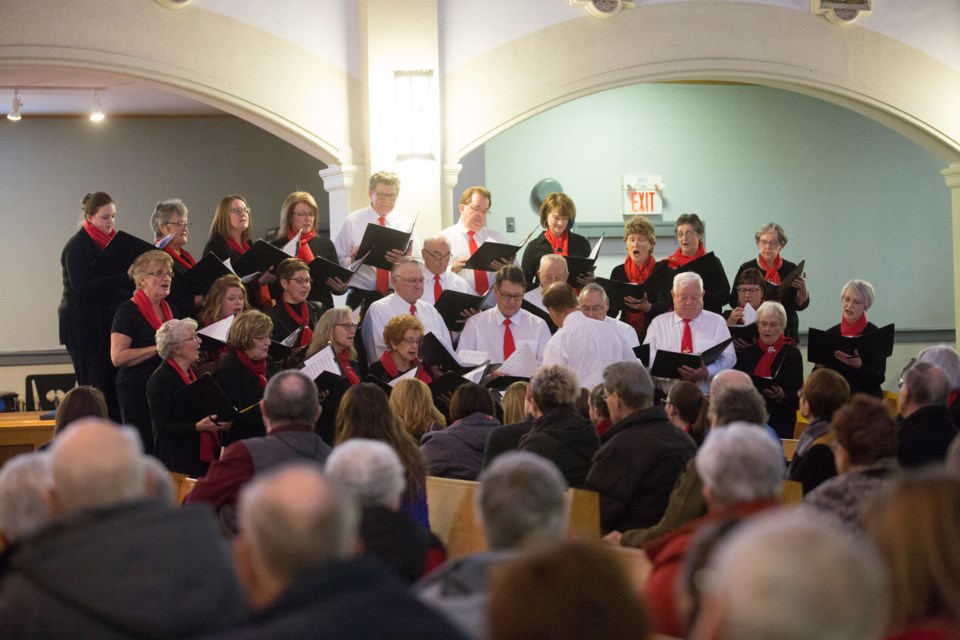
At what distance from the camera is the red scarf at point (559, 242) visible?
827 cm

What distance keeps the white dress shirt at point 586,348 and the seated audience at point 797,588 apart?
4899 mm

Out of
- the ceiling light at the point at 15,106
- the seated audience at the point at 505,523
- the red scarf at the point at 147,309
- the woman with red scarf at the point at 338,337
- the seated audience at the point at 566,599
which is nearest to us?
the seated audience at the point at 566,599

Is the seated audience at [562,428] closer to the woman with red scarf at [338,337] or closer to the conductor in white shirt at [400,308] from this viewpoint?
the woman with red scarf at [338,337]

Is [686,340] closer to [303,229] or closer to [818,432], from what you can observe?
[818,432]

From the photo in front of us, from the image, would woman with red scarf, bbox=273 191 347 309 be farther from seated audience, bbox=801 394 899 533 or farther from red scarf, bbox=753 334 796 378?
seated audience, bbox=801 394 899 533

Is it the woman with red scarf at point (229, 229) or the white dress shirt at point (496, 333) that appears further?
the white dress shirt at point (496, 333)

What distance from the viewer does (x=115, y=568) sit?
242 centimetres

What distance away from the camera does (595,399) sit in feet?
17.7

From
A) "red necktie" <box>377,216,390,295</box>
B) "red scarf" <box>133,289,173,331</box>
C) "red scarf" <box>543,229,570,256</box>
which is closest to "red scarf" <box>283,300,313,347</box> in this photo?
"red scarf" <box>133,289,173,331</box>

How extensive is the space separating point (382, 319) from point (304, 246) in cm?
74

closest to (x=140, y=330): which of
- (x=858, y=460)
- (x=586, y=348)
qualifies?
(x=586, y=348)

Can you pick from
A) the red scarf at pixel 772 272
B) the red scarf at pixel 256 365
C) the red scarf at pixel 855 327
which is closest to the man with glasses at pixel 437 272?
the red scarf at pixel 256 365

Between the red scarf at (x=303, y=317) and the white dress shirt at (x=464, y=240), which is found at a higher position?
the white dress shirt at (x=464, y=240)

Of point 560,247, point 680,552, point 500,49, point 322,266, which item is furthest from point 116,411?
point 680,552
